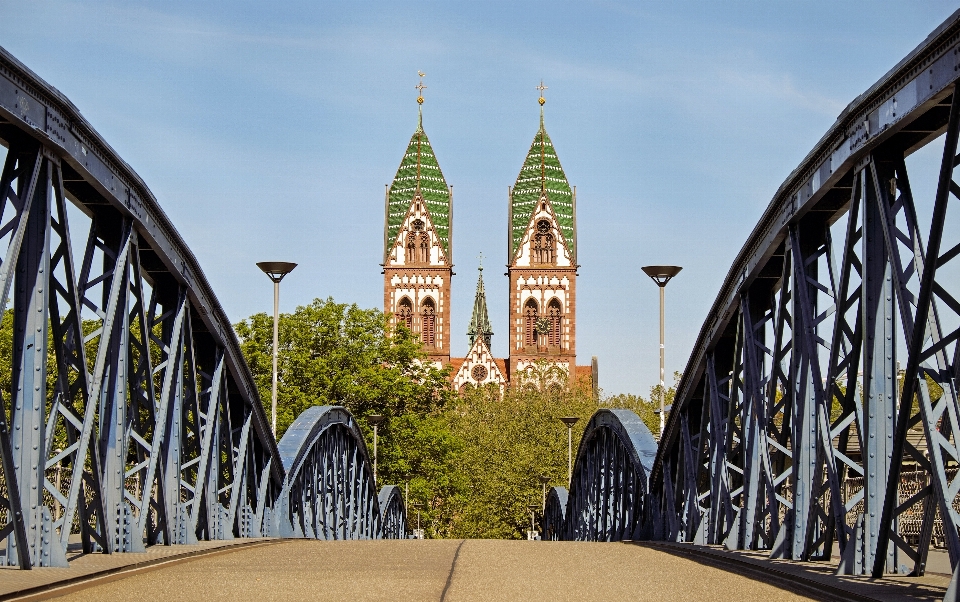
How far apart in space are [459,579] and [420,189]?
128098 millimetres

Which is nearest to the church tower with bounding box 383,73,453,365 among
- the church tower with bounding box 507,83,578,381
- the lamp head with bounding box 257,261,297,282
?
the church tower with bounding box 507,83,578,381

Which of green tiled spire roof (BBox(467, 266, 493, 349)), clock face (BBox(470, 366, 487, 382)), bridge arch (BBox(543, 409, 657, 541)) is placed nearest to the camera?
bridge arch (BBox(543, 409, 657, 541))

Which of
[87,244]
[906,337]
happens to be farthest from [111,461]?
[906,337]

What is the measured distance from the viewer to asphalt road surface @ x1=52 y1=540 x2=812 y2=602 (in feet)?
31.9

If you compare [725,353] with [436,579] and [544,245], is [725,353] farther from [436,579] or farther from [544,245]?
[544,245]

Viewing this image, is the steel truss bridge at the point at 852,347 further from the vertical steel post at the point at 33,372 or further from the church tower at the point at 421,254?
the church tower at the point at 421,254

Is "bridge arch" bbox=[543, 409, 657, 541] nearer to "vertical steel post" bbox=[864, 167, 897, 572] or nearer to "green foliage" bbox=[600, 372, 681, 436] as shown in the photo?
"vertical steel post" bbox=[864, 167, 897, 572]

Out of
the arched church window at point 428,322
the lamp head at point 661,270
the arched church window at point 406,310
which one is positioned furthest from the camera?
the arched church window at point 428,322

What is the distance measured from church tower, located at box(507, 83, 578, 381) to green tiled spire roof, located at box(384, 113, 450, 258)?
6.69m

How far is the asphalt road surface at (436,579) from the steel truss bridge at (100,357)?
919 millimetres

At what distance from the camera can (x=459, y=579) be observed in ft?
36.8

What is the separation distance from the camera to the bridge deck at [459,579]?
9.67m

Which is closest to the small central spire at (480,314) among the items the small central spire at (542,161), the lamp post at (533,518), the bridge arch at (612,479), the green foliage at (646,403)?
the small central spire at (542,161)

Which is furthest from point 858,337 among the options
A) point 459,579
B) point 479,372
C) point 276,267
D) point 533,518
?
point 479,372
